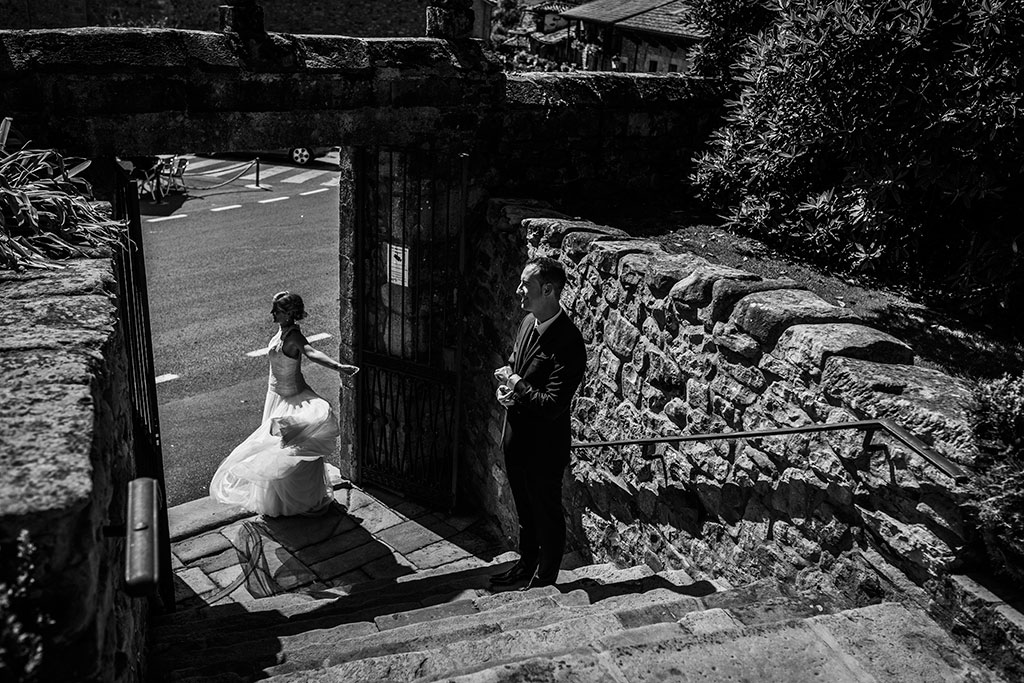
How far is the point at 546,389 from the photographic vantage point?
4438 millimetres

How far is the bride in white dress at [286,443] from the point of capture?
6.27 meters

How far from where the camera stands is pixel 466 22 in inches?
253

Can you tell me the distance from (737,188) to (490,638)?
5.07 metres

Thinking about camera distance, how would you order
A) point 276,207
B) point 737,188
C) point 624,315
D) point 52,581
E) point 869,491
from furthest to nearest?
point 276,207 < point 737,188 < point 624,315 < point 869,491 < point 52,581

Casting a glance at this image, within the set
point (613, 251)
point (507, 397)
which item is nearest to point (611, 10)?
point (613, 251)

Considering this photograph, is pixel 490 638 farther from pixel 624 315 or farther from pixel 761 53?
pixel 761 53

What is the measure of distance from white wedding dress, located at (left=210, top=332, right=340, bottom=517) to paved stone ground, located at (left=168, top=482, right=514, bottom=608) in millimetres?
175

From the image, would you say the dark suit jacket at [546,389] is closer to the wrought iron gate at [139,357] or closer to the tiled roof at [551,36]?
the wrought iron gate at [139,357]

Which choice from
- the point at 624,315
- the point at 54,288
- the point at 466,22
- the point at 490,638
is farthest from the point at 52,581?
the point at 466,22

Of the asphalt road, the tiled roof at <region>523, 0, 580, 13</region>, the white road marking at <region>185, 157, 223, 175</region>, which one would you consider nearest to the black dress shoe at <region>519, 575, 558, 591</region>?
the asphalt road

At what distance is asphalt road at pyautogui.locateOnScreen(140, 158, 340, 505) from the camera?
27.2 feet

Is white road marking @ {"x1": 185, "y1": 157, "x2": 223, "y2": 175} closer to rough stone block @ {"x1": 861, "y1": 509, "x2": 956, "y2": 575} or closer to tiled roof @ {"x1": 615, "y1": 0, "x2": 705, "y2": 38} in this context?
tiled roof @ {"x1": 615, "y1": 0, "x2": 705, "y2": 38}

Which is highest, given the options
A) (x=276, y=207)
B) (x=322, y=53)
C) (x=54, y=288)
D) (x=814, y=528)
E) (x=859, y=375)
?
(x=322, y=53)

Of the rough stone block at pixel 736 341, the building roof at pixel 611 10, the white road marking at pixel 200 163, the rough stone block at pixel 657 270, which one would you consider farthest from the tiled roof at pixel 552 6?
the rough stone block at pixel 736 341
